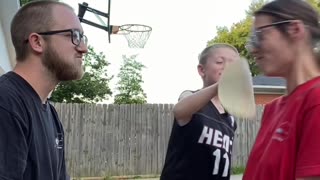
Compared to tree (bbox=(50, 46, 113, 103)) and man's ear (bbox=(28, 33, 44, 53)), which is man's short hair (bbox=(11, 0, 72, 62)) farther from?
tree (bbox=(50, 46, 113, 103))

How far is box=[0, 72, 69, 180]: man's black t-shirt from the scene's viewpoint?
185cm

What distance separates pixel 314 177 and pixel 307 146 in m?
0.11

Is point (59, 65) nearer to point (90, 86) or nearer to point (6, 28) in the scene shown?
point (6, 28)

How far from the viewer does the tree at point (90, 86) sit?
80.5ft

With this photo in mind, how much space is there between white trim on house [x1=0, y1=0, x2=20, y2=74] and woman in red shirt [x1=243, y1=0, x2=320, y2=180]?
6863 millimetres

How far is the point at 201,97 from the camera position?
8.66ft

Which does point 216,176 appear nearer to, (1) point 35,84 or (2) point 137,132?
(1) point 35,84

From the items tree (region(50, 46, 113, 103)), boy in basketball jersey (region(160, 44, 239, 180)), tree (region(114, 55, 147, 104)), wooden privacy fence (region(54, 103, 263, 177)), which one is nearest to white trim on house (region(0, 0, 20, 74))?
wooden privacy fence (region(54, 103, 263, 177))

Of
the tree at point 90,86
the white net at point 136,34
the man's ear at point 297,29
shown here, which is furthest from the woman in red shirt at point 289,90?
the tree at point 90,86

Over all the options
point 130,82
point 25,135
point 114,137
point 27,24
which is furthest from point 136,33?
point 130,82

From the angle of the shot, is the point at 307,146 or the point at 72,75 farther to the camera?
the point at 72,75

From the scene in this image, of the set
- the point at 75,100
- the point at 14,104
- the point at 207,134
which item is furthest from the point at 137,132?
the point at 75,100

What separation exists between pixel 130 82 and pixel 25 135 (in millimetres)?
26520

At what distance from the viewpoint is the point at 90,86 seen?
2498 centimetres
